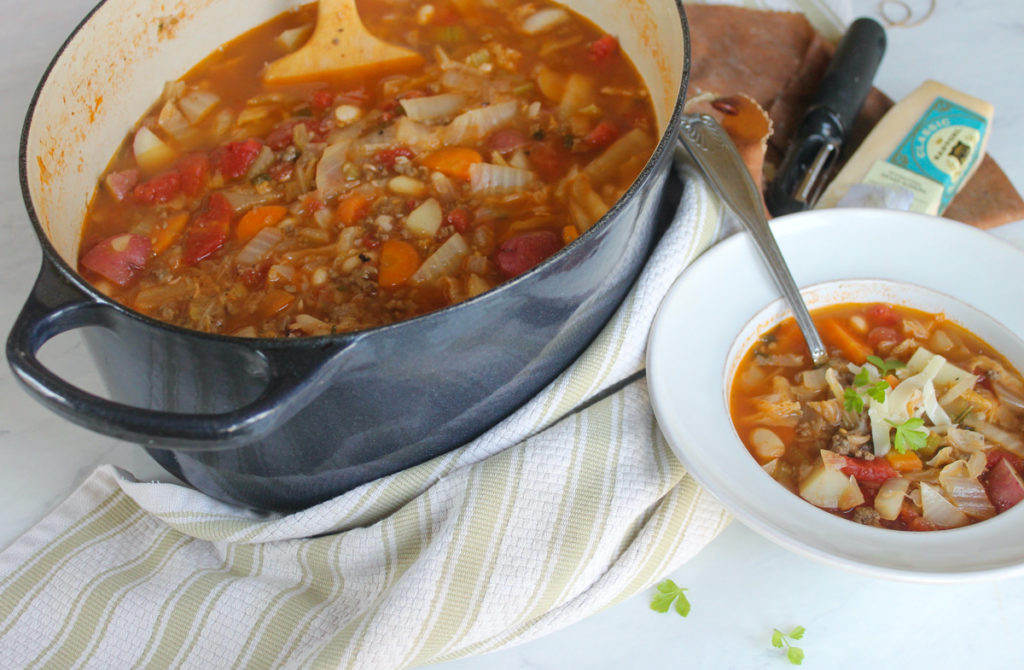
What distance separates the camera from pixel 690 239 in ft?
6.43

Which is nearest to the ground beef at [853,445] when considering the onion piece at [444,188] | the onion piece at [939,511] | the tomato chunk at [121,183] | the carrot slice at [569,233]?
the onion piece at [939,511]

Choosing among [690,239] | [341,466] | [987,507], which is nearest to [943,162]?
[690,239]

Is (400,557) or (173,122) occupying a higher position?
(173,122)

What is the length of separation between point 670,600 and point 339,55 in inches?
59.6

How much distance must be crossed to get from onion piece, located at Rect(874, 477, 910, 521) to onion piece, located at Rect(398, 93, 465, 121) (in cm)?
123

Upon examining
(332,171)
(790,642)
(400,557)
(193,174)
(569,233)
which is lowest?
(790,642)

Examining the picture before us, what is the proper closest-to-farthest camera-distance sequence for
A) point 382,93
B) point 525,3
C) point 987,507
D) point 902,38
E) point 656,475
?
point 987,507, point 656,475, point 382,93, point 525,3, point 902,38

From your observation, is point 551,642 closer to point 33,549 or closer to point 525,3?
point 33,549

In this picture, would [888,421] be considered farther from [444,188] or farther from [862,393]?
[444,188]

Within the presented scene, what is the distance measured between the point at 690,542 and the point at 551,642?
307 millimetres

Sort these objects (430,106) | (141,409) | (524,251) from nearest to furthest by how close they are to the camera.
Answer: (141,409) → (524,251) → (430,106)

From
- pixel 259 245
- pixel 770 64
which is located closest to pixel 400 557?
pixel 259 245

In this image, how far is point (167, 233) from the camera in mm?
1945

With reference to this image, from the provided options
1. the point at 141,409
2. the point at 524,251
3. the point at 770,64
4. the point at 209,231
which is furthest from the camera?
the point at 770,64
